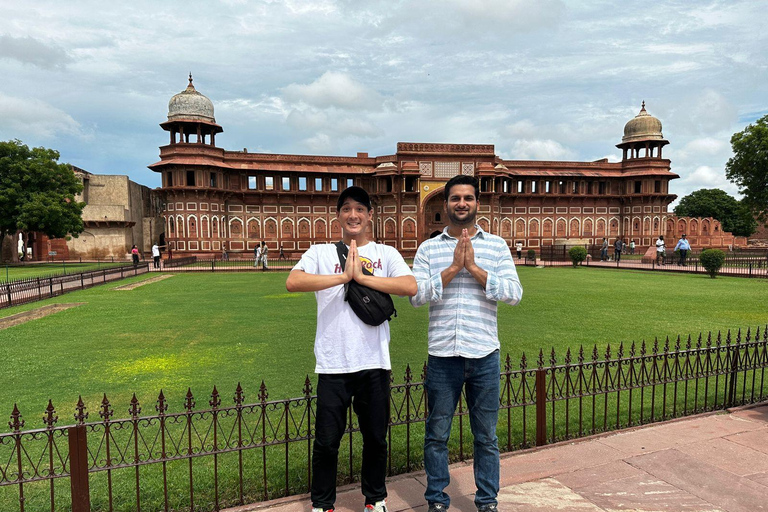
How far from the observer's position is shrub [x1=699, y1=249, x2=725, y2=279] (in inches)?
666

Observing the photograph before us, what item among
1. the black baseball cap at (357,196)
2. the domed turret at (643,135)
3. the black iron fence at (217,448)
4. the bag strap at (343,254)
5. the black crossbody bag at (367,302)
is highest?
the domed turret at (643,135)

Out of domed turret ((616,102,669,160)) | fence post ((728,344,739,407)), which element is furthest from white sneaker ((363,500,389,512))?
domed turret ((616,102,669,160))

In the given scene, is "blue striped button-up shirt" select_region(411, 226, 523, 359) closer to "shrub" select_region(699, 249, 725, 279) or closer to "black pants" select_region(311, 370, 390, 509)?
"black pants" select_region(311, 370, 390, 509)

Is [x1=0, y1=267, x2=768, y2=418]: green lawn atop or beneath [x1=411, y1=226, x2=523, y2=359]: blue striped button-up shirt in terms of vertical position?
beneath

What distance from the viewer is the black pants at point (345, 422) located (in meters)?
2.48

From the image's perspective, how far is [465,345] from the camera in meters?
2.56

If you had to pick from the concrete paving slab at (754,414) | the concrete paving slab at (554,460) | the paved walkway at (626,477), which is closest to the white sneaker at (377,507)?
the paved walkway at (626,477)

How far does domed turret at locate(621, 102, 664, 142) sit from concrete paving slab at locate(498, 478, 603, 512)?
4251 centimetres

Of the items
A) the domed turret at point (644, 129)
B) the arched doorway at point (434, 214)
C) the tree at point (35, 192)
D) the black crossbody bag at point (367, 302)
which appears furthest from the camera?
the domed turret at point (644, 129)

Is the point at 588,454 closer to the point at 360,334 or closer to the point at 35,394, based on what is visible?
the point at 360,334

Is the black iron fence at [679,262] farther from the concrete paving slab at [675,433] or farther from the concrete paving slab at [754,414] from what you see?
the concrete paving slab at [675,433]

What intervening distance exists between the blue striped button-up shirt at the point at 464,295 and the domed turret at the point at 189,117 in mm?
33027

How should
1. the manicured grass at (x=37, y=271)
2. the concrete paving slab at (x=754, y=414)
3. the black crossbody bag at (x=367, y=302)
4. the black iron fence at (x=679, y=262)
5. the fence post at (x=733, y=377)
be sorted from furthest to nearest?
the black iron fence at (x=679, y=262) → the manicured grass at (x=37, y=271) → the fence post at (x=733, y=377) → the concrete paving slab at (x=754, y=414) → the black crossbody bag at (x=367, y=302)

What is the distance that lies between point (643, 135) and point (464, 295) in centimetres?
4299
